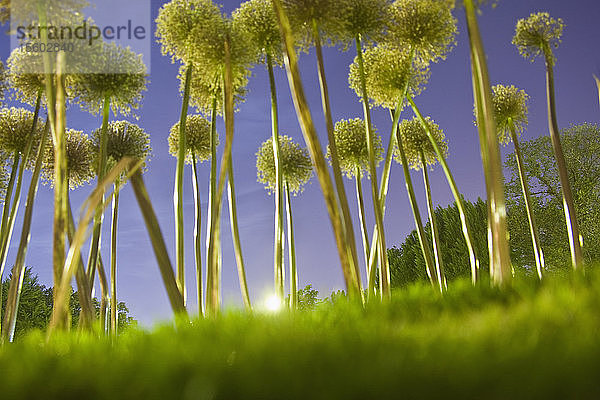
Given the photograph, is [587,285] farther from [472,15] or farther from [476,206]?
[476,206]

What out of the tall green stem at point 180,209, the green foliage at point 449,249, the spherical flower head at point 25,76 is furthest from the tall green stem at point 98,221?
the green foliage at point 449,249

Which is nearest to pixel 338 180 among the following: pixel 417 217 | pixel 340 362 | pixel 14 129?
pixel 340 362

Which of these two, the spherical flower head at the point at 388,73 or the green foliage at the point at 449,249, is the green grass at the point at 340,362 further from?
the green foliage at the point at 449,249

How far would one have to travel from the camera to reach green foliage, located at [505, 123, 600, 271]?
11.9m

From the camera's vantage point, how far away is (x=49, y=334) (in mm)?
1657

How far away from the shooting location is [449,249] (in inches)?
566

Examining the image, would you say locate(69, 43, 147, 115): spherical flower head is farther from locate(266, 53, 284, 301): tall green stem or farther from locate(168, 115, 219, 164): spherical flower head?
locate(266, 53, 284, 301): tall green stem

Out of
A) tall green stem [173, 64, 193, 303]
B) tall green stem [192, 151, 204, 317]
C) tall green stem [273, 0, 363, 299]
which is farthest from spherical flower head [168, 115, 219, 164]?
tall green stem [273, 0, 363, 299]

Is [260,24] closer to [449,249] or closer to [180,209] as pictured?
[180,209]

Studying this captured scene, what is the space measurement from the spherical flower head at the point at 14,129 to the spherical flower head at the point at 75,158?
1.67ft

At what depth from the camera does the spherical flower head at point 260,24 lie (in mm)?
4746

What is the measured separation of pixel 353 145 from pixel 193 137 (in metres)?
2.31

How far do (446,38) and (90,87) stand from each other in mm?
4018

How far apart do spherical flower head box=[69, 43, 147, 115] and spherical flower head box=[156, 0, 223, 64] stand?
71cm
